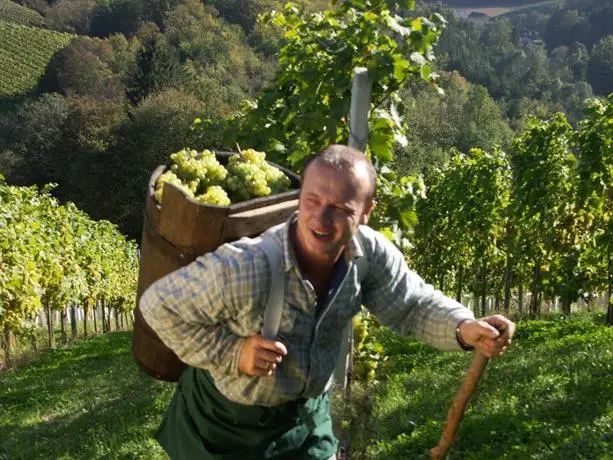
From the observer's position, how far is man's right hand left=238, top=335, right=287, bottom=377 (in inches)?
92.7

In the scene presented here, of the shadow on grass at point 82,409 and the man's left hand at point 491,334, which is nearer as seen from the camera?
the man's left hand at point 491,334

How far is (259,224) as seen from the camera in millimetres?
3000

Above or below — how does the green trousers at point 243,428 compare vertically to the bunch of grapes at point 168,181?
below

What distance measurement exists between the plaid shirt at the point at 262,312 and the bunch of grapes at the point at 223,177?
69 cm

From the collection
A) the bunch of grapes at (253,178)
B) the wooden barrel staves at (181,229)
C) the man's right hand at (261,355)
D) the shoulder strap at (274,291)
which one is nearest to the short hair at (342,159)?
the shoulder strap at (274,291)

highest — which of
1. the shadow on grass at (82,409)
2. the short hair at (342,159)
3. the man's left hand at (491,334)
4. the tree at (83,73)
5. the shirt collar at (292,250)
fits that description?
the short hair at (342,159)

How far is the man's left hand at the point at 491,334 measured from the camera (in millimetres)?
2443

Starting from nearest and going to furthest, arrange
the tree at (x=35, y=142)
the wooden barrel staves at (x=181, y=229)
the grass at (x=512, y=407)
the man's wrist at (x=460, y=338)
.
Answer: the man's wrist at (x=460, y=338), the wooden barrel staves at (x=181, y=229), the grass at (x=512, y=407), the tree at (x=35, y=142)

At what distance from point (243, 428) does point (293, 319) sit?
0.39 metres

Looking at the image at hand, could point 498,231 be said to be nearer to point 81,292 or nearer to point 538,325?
point 538,325

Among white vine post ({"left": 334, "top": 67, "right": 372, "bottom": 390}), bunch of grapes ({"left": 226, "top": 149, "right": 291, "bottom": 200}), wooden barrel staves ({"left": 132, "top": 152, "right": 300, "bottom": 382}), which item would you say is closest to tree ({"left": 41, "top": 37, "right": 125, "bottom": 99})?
white vine post ({"left": 334, "top": 67, "right": 372, "bottom": 390})

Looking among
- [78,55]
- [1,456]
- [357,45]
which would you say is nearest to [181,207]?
[357,45]

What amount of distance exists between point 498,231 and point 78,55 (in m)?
51.9

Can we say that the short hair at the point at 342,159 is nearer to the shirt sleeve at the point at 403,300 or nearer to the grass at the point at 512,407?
the shirt sleeve at the point at 403,300
